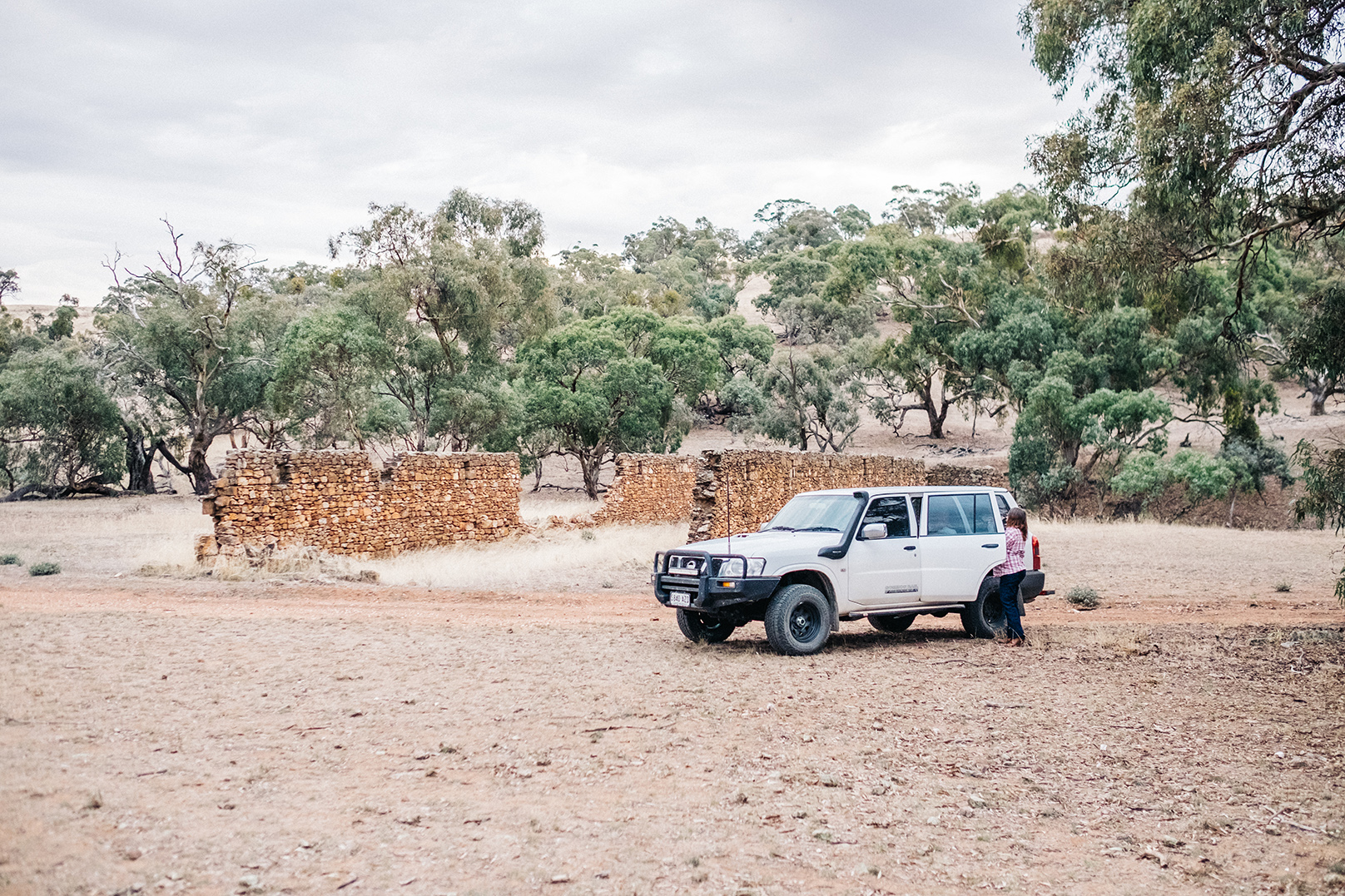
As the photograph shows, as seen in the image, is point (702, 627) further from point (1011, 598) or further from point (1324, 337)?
point (1324, 337)

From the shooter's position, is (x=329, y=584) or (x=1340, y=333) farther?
(x=329, y=584)

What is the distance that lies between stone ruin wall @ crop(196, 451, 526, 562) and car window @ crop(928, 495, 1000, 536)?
478 inches

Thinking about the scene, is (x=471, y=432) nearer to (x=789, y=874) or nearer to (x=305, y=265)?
(x=789, y=874)

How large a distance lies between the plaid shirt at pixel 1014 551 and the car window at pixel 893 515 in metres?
1.24

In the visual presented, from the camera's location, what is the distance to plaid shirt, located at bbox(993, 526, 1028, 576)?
11.8 metres

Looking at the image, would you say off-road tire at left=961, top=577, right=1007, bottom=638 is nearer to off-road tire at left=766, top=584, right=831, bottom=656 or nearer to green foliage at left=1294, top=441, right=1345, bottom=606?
off-road tire at left=766, top=584, right=831, bottom=656

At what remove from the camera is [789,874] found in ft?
16.5

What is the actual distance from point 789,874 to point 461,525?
18.6 metres

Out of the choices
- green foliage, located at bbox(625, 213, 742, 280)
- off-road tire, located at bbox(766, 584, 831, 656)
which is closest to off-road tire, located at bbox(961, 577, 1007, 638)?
off-road tire, located at bbox(766, 584, 831, 656)

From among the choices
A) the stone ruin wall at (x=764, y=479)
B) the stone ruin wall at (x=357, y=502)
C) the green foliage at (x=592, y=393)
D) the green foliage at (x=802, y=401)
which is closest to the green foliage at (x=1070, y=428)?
the green foliage at (x=802, y=401)

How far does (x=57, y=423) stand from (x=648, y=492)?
25.4 meters

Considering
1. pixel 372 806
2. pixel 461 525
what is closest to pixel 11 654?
pixel 372 806

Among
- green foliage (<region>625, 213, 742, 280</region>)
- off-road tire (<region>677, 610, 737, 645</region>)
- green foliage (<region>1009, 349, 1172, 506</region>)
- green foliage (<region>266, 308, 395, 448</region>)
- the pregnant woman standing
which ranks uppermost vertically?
green foliage (<region>625, 213, 742, 280</region>)

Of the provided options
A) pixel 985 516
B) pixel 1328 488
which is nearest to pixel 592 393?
pixel 985 516
